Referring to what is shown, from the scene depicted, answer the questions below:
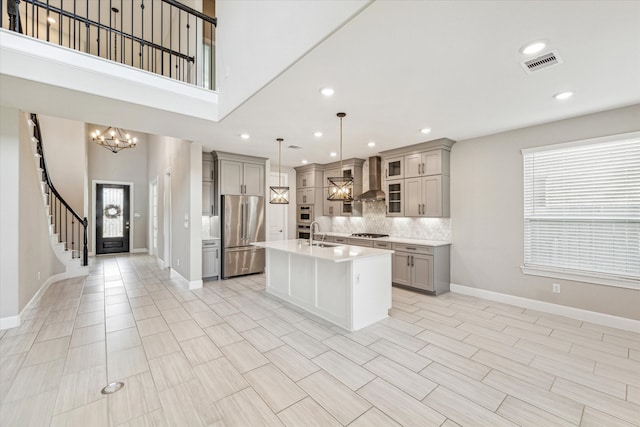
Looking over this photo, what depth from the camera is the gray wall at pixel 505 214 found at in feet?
11.5

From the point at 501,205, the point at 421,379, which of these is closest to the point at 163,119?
the point at 421,379

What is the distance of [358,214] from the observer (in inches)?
261

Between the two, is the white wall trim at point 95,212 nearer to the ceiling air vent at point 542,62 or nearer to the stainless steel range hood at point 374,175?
the stainless steel range hood at point 374,175

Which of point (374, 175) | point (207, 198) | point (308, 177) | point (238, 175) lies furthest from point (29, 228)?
point (374, 175)

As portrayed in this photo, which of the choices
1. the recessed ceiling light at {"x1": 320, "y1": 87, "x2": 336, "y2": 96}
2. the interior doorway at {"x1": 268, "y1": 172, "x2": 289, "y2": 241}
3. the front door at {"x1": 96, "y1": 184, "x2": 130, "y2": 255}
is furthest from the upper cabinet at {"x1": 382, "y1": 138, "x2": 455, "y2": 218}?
the front door at {"x1": 96, "y1": 184, "x2": 130, "y2": 255}

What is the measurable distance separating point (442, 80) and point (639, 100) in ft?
8.42

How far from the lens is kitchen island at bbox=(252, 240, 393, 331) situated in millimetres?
3348

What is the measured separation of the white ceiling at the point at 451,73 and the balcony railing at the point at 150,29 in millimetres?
1251

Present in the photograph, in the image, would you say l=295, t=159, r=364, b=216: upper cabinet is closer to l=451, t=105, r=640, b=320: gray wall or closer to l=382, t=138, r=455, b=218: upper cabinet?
l=382, t=138, r=455, b=218: upper cabinet

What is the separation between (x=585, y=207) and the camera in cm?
369

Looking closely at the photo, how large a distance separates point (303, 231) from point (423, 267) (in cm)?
358

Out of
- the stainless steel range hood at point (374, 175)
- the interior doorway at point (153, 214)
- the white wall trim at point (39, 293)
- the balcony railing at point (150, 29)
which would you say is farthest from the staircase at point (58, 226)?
the stainless steel range hood at point (374, 175)

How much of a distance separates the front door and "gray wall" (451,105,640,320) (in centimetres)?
1014

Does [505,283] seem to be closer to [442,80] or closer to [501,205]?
[501,205]
